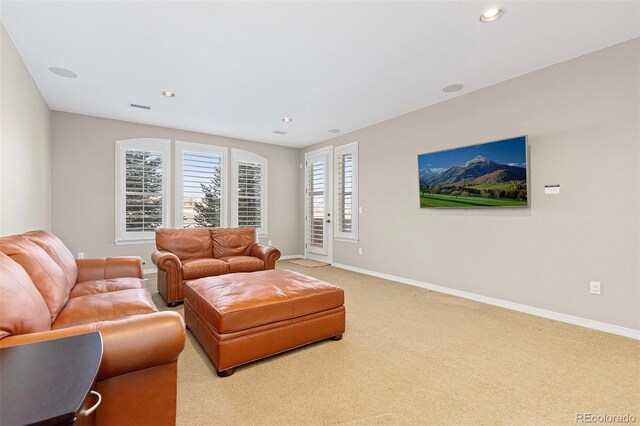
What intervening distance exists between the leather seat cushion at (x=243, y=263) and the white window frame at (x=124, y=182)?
2.08 meters

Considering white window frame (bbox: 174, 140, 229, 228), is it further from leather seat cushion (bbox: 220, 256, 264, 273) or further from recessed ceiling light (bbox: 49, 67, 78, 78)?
recessed ceiling light (bbox: 49, 67, 78, 78)

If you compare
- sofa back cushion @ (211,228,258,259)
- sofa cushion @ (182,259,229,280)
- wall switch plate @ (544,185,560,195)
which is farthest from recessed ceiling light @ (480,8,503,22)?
sofa back cushion @ (211,228,258,259)

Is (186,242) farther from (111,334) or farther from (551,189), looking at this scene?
(551,189)

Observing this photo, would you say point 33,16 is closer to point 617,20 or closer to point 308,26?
point 308,26

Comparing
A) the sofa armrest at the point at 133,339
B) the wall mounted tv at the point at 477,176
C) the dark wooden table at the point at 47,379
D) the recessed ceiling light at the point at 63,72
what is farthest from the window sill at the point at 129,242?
the dark wooden table at the point at 47,379

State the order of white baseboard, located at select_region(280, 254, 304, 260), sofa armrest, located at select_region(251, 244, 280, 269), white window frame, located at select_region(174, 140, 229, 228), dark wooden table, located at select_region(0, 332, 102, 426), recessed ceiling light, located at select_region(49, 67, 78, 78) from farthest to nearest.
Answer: white baseboard, located at select_region(280, 254, 304, 260), white window frame, located at select_region(174, 140, 229, 228), sofa armrest, located at select_region(251, 244, 280, 269), recessed ceiling light, located at select_region(49, 67, 78, 78), dark wooden table, located at select_region(0, 332, 102, 426)

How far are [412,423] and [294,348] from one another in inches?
41.8

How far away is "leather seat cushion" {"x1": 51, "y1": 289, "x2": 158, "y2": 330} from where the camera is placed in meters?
1.79

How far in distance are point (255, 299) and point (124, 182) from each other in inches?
171

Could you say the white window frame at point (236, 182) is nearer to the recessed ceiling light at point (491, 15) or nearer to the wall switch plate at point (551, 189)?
the recessed ceiling light at point (491, 15)

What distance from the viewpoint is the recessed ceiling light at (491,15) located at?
242 centimetres

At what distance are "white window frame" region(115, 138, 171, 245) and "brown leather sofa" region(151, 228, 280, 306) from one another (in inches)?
62.0

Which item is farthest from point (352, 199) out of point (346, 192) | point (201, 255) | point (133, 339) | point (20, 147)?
point (133, 339)

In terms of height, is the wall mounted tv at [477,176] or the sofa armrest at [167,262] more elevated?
the wall mounted tv at [477,176]
